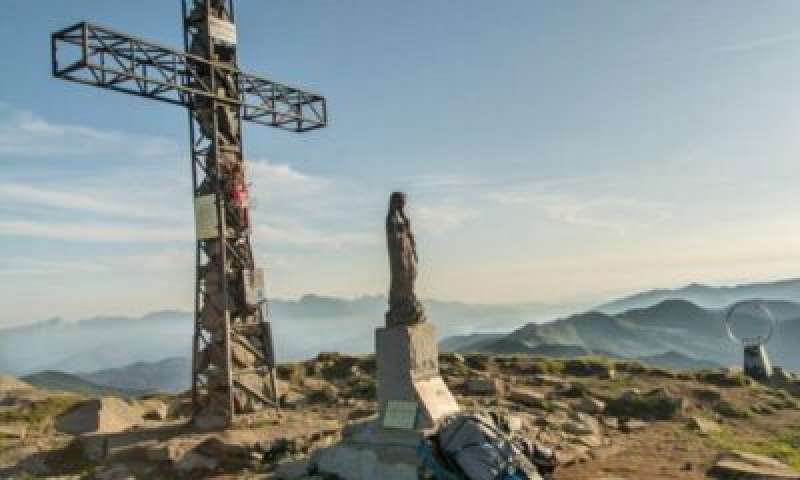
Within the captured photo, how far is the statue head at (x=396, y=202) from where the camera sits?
13.4 m

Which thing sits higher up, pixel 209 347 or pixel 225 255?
pixel 225 255

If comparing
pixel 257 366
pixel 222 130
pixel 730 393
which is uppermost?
pixel 222 130

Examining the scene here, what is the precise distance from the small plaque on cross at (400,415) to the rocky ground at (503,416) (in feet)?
5.48

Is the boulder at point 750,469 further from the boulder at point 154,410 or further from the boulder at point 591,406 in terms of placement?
the boulder at point 154,410

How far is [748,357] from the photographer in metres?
26.5

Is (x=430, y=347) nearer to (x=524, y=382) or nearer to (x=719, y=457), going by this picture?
(x=719, y=457)

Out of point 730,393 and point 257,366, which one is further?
point 730,393

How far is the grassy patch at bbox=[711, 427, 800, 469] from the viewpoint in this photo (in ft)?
45.8

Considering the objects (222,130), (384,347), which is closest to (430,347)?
(384,347)

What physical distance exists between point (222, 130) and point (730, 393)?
1762cm

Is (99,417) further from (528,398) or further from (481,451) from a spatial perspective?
(481,451)

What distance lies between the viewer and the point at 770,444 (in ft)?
49.9

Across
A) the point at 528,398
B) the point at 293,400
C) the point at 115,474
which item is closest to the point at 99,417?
the point at 115,474

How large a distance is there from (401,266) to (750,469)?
7111mm
